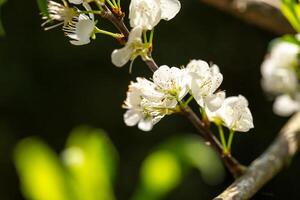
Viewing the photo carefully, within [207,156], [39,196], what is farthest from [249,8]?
[39,196]

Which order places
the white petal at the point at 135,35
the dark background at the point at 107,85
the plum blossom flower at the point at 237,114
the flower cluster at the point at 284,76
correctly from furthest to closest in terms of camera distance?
the dark background at the point at 107,85
the flower cluster at the point at 284,76
the plum blossom flower at the point at 237,114
the white petal at the point at 135,35

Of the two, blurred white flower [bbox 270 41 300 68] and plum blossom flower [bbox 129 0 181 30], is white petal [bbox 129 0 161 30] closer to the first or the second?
plum blossom flower [bbox 129 0 181 30]

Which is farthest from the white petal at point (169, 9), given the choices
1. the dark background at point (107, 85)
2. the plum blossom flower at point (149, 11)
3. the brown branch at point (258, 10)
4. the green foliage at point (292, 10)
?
the dark background at point (107, 85)

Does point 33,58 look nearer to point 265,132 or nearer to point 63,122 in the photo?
point 63,122

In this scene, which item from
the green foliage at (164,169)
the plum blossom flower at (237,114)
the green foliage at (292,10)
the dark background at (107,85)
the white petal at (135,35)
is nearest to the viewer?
the white petal at (135,35)

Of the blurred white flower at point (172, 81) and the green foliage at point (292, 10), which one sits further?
the green foliage at point (292, 10)

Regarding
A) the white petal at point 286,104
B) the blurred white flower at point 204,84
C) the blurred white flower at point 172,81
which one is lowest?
the white petal at point 286,104

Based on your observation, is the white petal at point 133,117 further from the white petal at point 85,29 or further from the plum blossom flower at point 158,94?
the white petal at point 85,29

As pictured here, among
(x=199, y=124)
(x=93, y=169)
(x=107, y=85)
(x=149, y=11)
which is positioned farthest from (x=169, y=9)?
(x=107, y=85)
